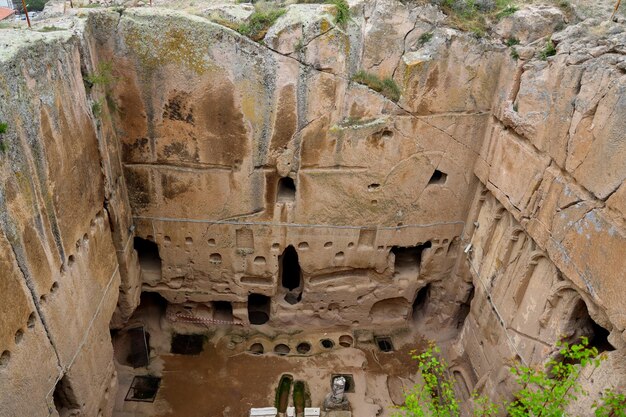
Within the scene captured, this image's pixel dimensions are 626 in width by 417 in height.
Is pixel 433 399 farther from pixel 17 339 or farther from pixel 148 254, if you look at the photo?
pixel 148 254

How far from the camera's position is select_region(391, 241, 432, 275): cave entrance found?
34.2 feet

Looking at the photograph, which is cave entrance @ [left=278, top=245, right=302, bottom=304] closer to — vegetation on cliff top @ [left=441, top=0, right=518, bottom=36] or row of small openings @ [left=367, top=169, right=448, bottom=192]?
row of small openings @ [left=367, top=169, right=448, bottom=192]

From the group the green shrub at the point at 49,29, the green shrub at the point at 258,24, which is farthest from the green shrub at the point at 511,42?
the green shrub at the point at 49,29

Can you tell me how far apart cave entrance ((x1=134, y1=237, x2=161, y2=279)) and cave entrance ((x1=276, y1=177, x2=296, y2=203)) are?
2649mm

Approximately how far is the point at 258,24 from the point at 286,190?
3.01m

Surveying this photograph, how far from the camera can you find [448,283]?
1027 centimetres

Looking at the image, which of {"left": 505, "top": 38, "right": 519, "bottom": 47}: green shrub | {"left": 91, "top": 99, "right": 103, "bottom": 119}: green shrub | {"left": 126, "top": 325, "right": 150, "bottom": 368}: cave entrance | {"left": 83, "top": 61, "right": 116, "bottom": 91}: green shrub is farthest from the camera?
{"left": 126, "top": 325, "right": 150, "bottom": 368}: cave entrance

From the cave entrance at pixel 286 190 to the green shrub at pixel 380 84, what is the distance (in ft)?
7.31

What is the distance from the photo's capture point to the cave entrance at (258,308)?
428 inches

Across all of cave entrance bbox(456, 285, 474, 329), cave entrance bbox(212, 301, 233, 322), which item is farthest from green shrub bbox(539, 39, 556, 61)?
cave entrance bbox(212, 301, 233, 322)

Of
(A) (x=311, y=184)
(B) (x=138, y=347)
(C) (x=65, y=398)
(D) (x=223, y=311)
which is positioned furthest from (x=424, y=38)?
(B) (x=138, y=347)

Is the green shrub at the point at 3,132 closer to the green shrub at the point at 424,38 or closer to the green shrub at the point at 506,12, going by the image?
the green shrub at the point at 424,38

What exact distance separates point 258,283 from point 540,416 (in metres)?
5.99

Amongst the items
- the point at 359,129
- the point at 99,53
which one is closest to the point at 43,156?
the point at 99,53
